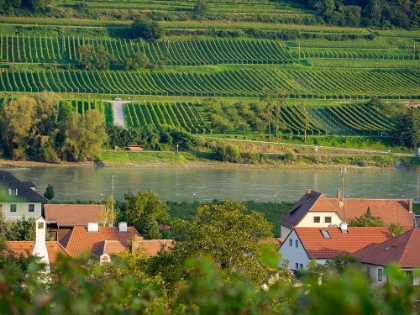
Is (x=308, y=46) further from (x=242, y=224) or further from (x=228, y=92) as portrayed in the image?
(x=242, y=224)

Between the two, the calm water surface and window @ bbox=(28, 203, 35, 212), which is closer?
window @ bbox=(28, 203, 35, 212)

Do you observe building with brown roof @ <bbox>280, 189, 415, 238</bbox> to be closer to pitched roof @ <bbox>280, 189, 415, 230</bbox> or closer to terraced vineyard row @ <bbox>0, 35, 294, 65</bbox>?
pitched roof @ <bbox>280, 189, 415, 230</bbox>

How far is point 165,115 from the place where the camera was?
65.8 metres

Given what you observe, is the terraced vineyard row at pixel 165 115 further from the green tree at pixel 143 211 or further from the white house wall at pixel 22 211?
the white house wall at pixel 22 211

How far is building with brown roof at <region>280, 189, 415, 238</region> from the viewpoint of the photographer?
95.0ft

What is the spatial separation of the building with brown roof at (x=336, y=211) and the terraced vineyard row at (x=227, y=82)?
131 feet

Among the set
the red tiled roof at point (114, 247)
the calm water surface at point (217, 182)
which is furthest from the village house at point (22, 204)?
the red tiled roof at point (114, 247)

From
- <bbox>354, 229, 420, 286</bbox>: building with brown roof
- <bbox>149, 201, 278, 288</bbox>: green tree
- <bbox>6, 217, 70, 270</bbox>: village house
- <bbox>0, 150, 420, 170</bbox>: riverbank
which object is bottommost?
<bbox>0, 150, 420, 170</bbox>: riverbank

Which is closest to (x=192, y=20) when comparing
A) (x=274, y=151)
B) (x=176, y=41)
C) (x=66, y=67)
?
(x=176, y=41)

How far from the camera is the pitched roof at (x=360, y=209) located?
2972 cm

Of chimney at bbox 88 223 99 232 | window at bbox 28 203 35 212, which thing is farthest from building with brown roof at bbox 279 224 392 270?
window at bbox 28 203 35 212

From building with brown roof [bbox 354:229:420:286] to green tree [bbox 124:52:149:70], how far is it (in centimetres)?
5515

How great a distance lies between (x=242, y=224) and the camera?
1806cm

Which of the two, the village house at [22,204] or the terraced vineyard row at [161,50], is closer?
the village house at [22,204]
